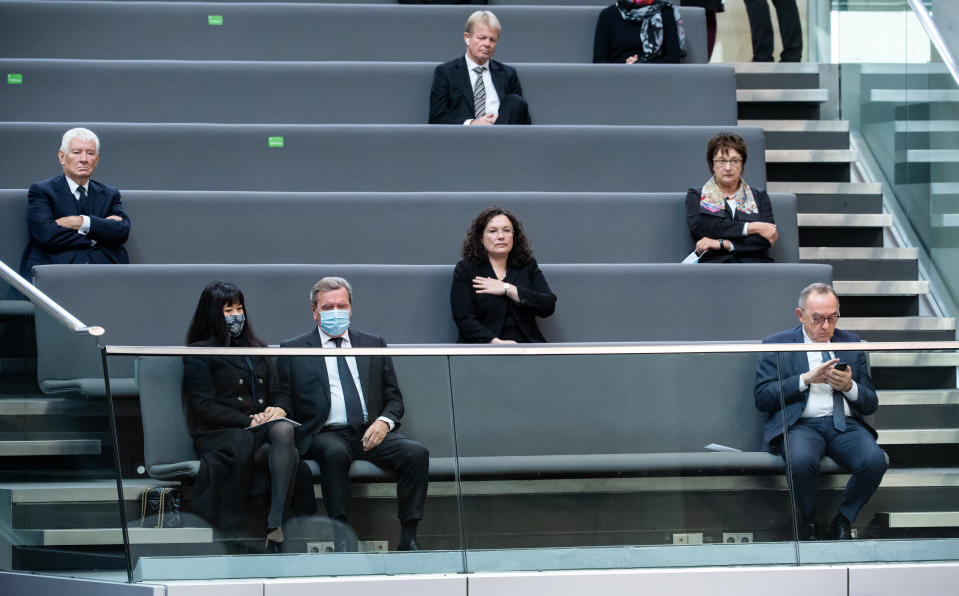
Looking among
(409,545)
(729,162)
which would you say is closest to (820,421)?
(409,545)

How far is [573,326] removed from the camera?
4.59 metres

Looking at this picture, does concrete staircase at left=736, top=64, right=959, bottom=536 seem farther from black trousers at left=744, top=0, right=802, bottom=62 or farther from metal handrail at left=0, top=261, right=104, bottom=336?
metal handrail at left=0, top=261, right=104, bottom=336

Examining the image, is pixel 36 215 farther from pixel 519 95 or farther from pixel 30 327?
pixel 519 95

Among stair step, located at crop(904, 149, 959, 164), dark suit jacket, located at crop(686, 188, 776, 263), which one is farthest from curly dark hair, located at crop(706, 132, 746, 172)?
stair step, located at crop(904, 149, 959, 164)

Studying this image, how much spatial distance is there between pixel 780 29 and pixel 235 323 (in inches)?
147

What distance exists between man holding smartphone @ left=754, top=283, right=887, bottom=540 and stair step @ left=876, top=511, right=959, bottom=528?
90mm

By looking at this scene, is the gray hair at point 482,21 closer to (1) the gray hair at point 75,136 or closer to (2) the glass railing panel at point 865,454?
(1) the gray hair at point 75,136

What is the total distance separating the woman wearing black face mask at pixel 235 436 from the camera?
10.4 feet

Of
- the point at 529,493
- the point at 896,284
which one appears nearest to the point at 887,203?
the point at 896,284

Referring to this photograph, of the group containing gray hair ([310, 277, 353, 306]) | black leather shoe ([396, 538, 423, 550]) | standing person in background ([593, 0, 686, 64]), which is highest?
standing person in background ([593, 0, 686, 64])

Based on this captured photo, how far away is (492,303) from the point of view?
430cm

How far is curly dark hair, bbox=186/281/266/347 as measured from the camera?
12.6 feet

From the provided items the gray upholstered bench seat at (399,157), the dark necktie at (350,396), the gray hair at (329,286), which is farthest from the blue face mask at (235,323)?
the gray upholstered bench seat at (399,157)

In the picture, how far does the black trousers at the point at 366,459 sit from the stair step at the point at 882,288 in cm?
235
